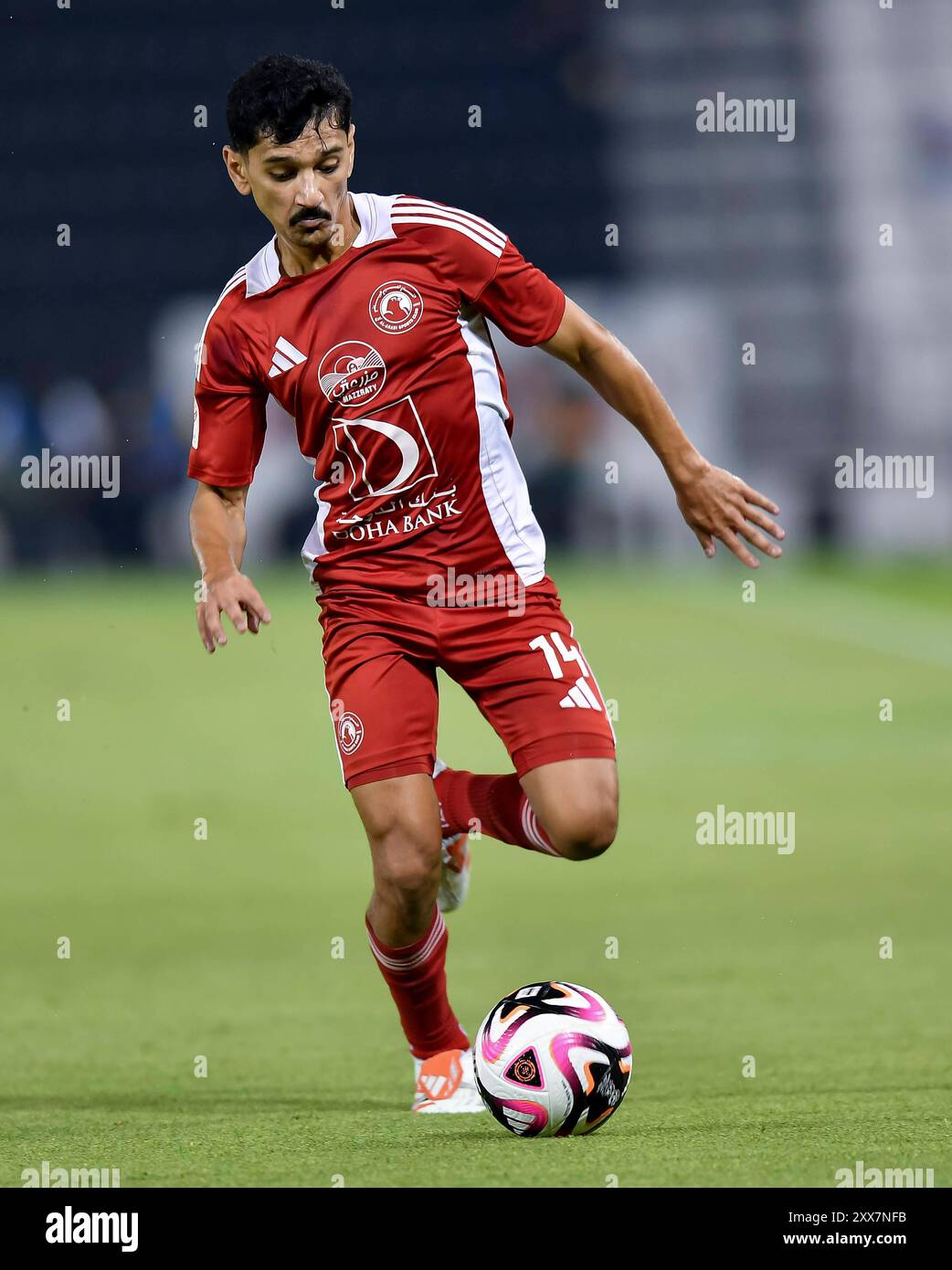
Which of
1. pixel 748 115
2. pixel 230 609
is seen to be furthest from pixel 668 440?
pixel 748 115

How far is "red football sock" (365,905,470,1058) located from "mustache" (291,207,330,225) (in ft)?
5.72

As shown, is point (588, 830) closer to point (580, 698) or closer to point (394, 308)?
point (580, 698)

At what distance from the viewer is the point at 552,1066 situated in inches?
177

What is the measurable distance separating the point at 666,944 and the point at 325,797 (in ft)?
14.8

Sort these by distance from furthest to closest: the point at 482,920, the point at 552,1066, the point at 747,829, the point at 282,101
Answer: the point at 747,829, the point at 482,920, the point at 282,101, the point at 552,1066

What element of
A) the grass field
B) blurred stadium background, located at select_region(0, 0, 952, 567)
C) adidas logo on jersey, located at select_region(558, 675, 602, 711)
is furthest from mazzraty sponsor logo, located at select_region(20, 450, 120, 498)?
adidas logo on jersey, located at select_region(558, 675, 602, 711)

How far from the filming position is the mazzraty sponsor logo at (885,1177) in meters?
3.88

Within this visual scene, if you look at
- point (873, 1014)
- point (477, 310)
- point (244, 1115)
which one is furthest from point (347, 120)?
point (873, 1014)

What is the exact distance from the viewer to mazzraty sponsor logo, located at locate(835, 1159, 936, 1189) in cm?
388

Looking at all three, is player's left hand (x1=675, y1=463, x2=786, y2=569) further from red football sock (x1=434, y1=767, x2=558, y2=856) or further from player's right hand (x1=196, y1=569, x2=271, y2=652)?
player's right hand (x1=196, y1=569, x2=271, y2=652)

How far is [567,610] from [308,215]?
13313 mm
